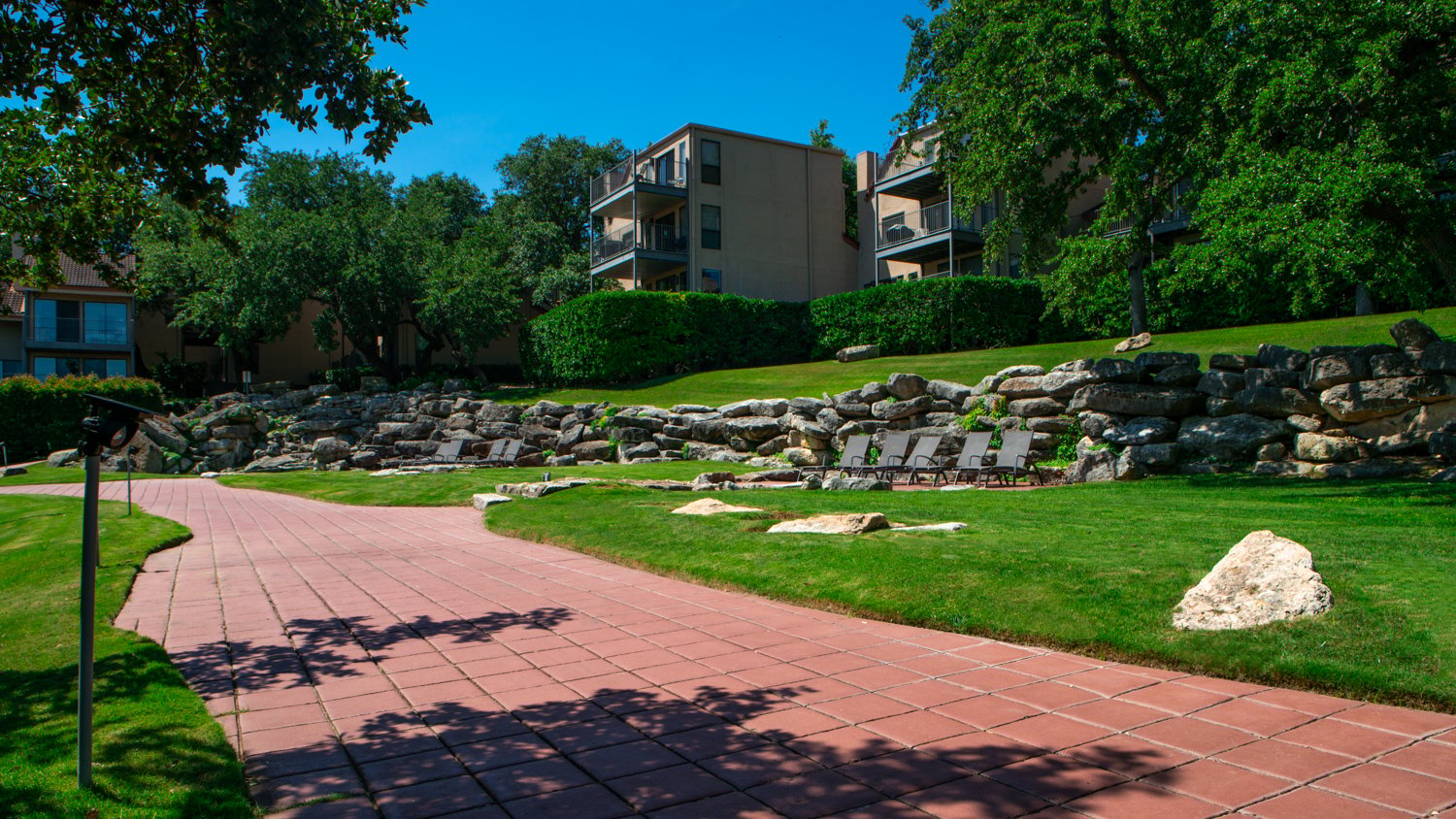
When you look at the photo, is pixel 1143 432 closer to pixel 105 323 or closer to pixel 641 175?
pixel 641 175

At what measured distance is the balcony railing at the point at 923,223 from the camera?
32.2m

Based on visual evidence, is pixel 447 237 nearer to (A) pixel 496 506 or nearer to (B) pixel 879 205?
(B) pixel 879 205

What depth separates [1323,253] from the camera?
10.1 m

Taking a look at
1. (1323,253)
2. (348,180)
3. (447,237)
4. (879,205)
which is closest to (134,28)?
(1323,253)

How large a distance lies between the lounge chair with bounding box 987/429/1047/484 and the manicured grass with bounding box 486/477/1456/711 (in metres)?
2.23

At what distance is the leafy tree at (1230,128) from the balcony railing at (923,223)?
1524cm

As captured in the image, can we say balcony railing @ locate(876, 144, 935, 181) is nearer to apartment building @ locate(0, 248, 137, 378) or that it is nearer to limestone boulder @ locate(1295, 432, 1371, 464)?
limestone boulder @ locate(1295, 432, 1371, 464)

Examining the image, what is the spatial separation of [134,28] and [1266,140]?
13.3 meters

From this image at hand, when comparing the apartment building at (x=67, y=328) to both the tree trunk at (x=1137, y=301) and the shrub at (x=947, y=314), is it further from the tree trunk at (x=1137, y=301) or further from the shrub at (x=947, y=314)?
the tree trunk at (x=1137, y=301)

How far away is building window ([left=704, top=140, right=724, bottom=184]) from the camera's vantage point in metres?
36.0

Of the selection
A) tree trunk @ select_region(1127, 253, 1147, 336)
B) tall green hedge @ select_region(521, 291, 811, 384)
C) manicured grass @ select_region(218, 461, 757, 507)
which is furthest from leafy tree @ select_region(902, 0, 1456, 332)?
tall green hedge @ select_region(521, 291, 811, 384)

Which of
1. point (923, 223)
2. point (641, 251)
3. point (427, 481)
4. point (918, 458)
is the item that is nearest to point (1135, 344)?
point (918, 458)

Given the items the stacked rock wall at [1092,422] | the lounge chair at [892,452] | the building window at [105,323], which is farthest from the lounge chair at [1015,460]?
the building window at [105,323]

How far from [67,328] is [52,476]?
23.3m
